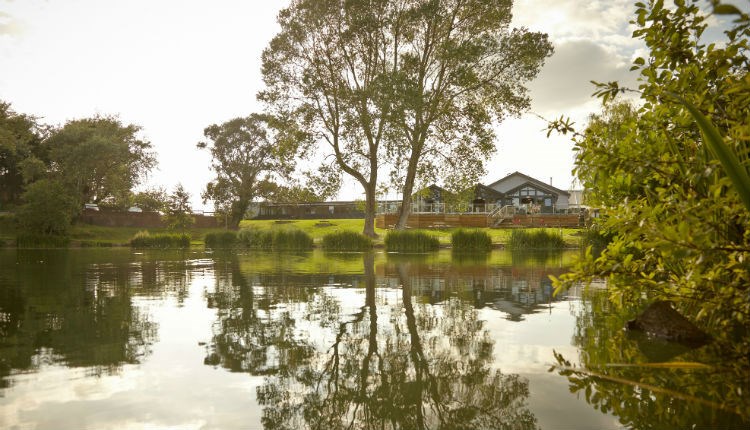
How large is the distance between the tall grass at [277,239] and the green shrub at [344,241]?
1567 mm

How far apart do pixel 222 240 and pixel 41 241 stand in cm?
1207

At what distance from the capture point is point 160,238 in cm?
3103

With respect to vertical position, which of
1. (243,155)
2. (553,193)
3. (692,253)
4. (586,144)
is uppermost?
(243,155)

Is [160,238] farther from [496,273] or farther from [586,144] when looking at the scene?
[586,144]

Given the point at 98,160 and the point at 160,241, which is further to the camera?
the point at 98,160

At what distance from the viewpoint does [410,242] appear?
23859 millimetres

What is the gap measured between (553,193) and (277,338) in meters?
67.9

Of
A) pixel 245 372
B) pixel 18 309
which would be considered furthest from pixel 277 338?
pixel 18 309

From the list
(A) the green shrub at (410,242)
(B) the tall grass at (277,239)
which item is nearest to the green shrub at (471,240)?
(A) the green shrub at (410,242)

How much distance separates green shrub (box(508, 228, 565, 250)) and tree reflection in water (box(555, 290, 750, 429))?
71.5ft

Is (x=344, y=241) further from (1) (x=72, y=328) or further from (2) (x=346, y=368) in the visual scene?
(2) (x=346, y=368)

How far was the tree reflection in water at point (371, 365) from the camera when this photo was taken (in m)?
2.59

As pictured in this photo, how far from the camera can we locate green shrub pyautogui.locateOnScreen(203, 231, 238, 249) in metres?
29.0

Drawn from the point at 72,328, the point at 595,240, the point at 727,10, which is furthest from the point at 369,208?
the point at 727,10
